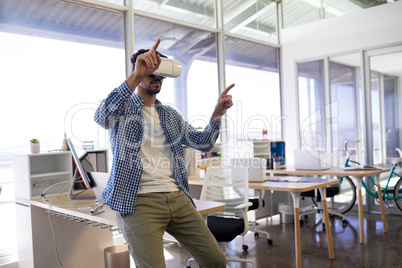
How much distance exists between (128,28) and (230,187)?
237 cm

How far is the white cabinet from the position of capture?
10.9ft

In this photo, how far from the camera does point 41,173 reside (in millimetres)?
3453

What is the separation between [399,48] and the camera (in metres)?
5.53

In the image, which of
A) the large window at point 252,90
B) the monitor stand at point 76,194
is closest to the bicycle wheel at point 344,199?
the large window at point 252,90

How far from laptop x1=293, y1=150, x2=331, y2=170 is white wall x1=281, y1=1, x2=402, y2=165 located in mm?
1536

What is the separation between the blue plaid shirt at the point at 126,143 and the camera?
1687mm

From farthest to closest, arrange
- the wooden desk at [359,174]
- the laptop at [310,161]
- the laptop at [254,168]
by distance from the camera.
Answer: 1. the laptop at [310,161]
2. the wooden desk at [359,174]
3. the laptop at [254,168]

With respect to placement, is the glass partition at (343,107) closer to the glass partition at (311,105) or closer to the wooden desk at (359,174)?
the glass partition at (311,105)

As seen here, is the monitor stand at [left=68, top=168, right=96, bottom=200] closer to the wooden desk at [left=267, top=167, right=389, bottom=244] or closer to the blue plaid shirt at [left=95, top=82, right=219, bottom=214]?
the blue plaid shirt at [left=95, top=82, right=219, bottom=214]

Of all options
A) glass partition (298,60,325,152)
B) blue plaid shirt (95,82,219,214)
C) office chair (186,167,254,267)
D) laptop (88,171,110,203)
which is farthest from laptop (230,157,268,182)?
glass partition (298,60,325,152)

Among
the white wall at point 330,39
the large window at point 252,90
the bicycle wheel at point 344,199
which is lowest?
the bicycle wheel at point 344,199

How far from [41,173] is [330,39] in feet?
16.0

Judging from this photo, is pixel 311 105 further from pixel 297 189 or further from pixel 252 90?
pixel 297 189

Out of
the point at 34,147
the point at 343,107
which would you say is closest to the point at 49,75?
the point at 34,147
